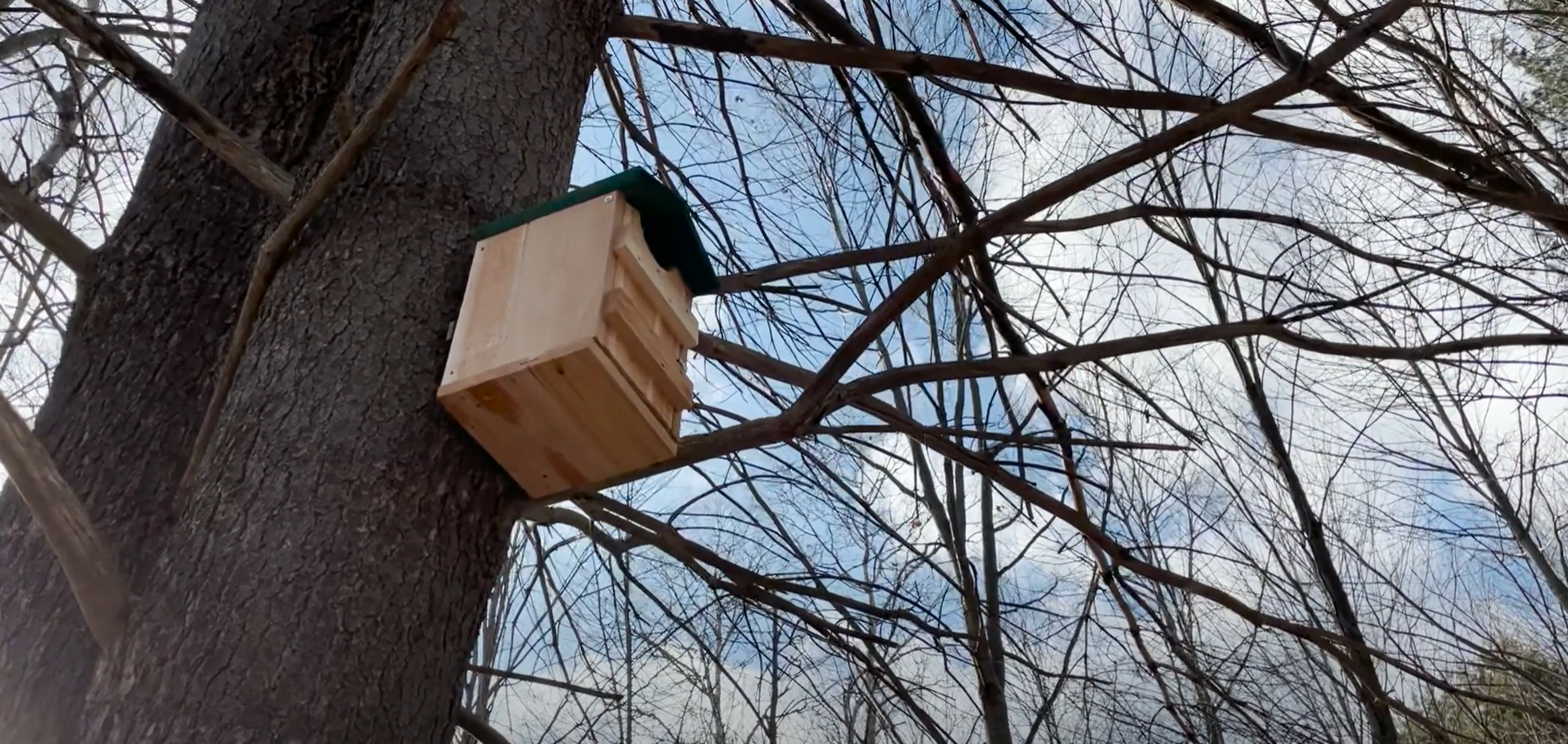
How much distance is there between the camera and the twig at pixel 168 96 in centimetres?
108

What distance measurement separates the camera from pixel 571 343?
103 cm

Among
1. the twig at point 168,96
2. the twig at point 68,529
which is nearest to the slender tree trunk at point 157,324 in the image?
the twig at point 68,529

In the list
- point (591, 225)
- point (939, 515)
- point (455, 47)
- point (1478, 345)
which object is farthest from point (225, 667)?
point (939, 515)

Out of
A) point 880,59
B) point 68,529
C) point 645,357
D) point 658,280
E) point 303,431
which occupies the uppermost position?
point 880,59

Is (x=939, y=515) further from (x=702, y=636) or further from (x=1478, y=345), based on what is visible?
(x=1478, y=345)

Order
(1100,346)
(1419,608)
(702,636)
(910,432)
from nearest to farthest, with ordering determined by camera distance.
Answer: (1100,346) → (910,432) → (702,636) → (1419,608)

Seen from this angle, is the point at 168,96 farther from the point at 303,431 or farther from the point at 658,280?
the point at 658,280

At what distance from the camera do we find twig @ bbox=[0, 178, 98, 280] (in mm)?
1140

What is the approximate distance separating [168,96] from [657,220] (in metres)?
0.53

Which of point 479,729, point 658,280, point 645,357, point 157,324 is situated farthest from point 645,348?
point 479,729

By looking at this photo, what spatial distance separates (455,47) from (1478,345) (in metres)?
1.39

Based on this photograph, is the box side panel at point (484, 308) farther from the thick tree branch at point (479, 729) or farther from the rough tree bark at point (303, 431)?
the thick tree branch at point (479, 729)

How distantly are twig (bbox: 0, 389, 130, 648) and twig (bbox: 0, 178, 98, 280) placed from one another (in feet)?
1.15

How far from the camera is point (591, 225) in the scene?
1127mm
